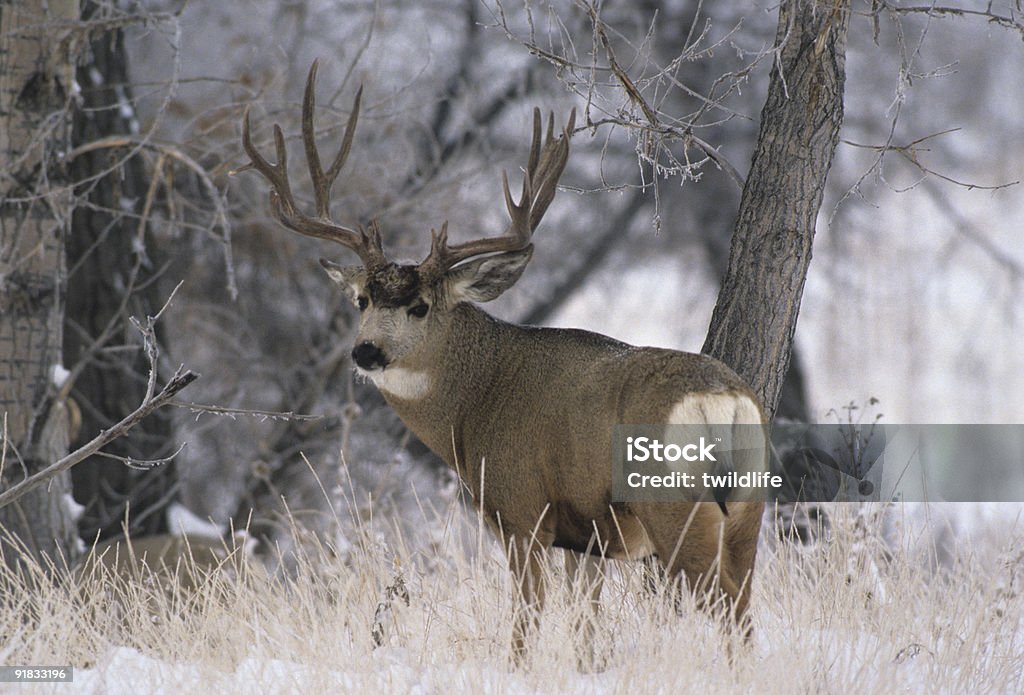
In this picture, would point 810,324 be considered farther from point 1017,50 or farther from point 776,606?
point 776,606

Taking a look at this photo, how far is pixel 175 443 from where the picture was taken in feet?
39.2

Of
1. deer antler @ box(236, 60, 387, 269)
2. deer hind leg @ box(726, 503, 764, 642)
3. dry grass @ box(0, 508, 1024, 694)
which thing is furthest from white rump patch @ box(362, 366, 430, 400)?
deer hind leg @ box(726, 503, 764, 642)

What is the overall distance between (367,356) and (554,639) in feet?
4.85

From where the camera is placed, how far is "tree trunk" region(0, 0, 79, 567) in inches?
302

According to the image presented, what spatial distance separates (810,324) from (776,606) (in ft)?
33.7

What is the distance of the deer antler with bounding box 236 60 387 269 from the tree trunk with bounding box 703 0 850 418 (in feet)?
5.75

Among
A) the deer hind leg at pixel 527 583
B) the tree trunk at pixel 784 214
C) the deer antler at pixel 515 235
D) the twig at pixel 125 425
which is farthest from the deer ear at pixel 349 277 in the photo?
the tree trunk at pixel 784 214

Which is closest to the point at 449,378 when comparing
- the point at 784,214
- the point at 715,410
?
the point at 715,410

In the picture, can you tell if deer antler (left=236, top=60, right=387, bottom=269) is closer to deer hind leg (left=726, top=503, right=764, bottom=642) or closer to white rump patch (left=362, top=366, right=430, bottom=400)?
white rump patch (left=362, top=366, right=430, bottom=400)

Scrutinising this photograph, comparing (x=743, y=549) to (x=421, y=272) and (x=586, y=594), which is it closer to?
(x=586, y=594)

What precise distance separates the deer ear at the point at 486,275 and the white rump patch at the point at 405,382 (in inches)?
16.6

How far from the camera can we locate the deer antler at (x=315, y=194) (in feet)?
19.0

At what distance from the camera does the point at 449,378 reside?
582 cm

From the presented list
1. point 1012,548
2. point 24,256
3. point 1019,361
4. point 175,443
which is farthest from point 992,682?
point 175,443
